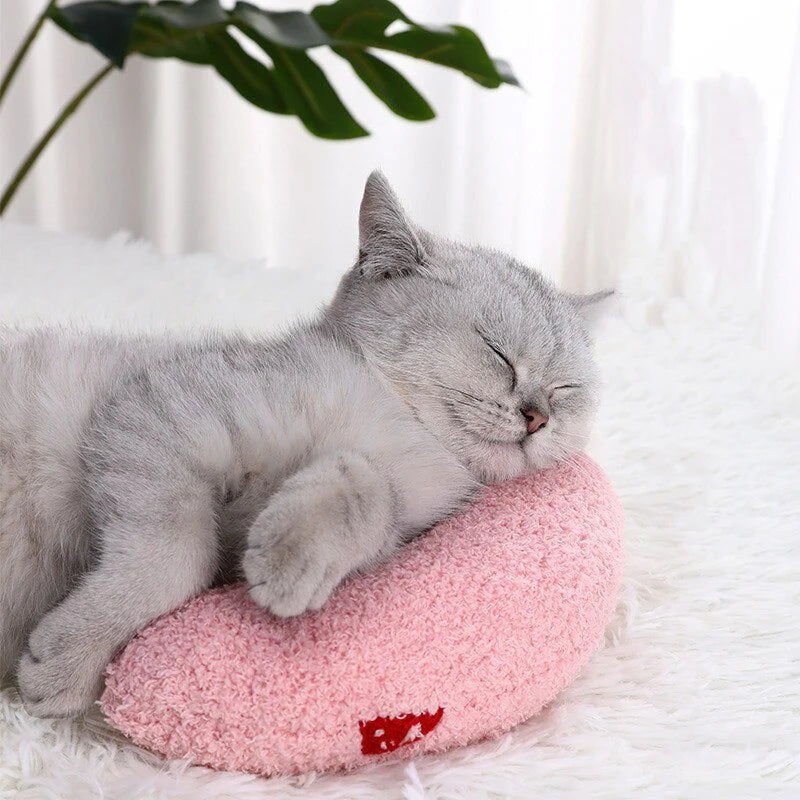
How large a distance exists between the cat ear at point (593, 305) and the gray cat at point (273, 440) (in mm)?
42

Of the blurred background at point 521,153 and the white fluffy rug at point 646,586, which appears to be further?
the blurred background at point 521,153

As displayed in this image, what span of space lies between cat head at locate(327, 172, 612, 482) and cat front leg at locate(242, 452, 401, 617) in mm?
144

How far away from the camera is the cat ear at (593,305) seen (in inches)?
43.2

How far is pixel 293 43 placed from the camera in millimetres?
1109

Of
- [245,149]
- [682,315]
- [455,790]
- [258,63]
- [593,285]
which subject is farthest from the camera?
[245,149]

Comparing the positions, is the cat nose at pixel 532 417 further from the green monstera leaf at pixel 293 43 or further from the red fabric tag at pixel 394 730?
the green monstera leaf at pixel 293 43

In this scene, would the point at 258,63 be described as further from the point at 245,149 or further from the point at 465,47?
the point at 245,149

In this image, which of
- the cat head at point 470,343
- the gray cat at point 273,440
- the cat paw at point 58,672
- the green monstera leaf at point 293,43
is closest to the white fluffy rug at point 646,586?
the cat paw at point 58,672

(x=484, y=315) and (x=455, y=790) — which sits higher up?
(x=484, y=315)

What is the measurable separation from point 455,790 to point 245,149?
2041 mm

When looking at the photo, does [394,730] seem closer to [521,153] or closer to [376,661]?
[376,661]

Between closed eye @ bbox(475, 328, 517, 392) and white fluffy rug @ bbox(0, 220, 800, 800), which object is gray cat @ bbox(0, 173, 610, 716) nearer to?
closed eye @ bbox(475, 328, 517, 392)

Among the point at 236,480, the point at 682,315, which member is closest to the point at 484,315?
the point at 236,480

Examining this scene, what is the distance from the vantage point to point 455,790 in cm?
73
